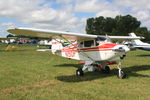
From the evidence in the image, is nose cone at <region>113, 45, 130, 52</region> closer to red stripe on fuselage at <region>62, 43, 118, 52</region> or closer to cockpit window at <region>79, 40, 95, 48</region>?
red stripe on fuselage at <region>62, 43, 118, 52</region>

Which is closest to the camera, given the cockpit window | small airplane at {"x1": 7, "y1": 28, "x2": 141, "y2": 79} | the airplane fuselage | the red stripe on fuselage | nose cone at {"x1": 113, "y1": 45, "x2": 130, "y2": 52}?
nose cone at {"x1": 113, "y1": 45, "x2": 130, "y2": 52}

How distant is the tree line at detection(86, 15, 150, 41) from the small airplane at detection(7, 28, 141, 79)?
254 feet

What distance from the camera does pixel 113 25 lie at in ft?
323

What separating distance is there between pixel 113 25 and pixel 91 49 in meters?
91.4

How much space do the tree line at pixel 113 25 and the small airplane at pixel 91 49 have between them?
77.5 m

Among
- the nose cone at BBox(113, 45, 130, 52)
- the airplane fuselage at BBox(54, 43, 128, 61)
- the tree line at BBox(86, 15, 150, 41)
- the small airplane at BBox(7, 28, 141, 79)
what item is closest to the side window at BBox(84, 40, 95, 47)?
the small airplane at BBox(7, 28, 141, 79)

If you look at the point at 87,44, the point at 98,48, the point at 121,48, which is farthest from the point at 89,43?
the point at 121,48

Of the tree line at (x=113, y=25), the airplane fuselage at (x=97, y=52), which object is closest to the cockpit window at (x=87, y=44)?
the airplane fuselage at (x=97, y=52)

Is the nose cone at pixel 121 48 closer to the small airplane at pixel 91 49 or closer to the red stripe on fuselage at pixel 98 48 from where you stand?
the small airplane at pixel 91 49

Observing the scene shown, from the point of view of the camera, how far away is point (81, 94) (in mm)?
6328

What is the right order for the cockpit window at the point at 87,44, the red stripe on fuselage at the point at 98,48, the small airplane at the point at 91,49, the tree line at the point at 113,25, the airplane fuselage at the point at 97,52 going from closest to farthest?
the small airplane at the point at 91,49
the airplane fuselage at the point at 97,52
the red stripe on fuselage at the point at 98,48
the cockpit window at the point at 87,44
the tree line at the point at 113,25

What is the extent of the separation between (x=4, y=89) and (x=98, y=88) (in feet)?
11.1

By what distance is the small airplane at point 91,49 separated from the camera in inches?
326

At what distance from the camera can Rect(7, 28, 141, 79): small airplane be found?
8.29 m
